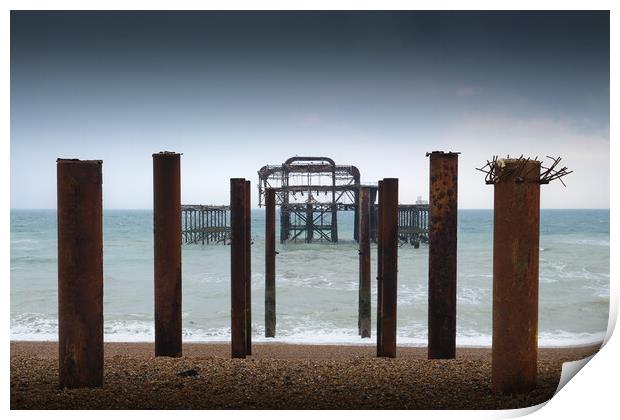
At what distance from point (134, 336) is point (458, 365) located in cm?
488

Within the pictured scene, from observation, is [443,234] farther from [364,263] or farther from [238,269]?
[364,263]

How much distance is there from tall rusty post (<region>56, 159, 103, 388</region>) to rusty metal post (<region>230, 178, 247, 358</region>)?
4.18ft

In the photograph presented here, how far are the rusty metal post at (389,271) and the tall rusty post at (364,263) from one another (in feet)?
5.73

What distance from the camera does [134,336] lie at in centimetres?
740

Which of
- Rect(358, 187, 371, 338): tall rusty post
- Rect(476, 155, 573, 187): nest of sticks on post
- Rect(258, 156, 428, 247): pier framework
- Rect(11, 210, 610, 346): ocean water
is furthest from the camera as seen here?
Rect(258, 156, 428, 247): pier framework

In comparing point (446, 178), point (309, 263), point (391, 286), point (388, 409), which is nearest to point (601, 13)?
point (446, 178)

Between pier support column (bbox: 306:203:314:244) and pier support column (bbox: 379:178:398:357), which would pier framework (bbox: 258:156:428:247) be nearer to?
pier support column (bbox: 306:203:314:244)

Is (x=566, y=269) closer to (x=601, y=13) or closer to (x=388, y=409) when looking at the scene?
(x=601, y=13)

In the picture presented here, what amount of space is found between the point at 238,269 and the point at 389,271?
112cm

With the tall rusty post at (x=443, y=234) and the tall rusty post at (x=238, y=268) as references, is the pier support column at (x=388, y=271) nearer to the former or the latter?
the tall rusty post at (x=443, y=234)

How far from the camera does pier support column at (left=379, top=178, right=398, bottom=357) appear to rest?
4.32 m

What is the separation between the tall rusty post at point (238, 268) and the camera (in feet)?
14.1

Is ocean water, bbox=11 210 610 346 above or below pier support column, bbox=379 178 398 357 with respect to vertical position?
below

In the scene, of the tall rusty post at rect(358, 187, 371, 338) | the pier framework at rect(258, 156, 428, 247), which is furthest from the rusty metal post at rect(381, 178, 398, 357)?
the pier framework at rect(258, 156, 428, 247)
